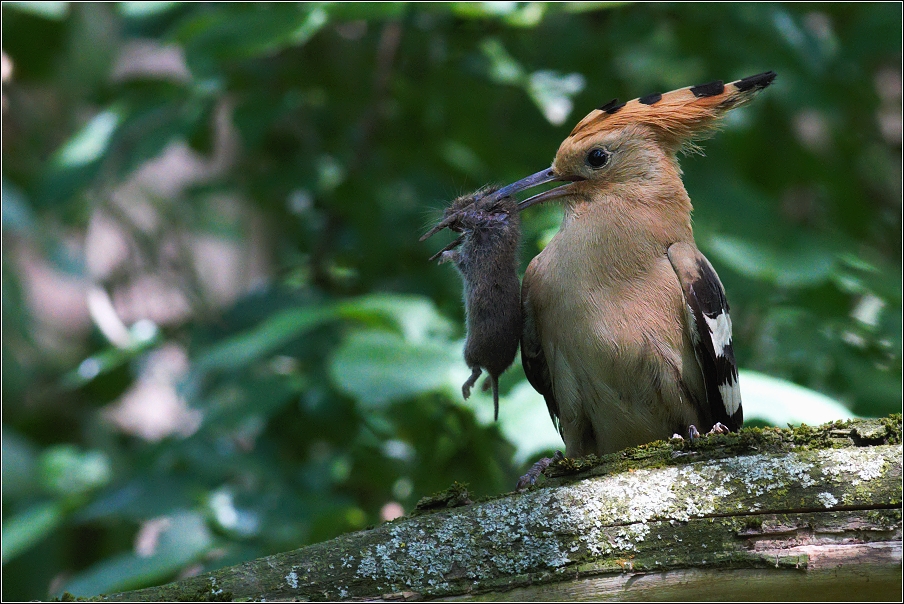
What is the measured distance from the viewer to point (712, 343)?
11.8 ft

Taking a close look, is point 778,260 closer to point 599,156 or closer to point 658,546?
point 599,156

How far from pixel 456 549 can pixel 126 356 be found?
12.1 ft

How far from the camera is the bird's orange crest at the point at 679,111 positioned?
3953 mm

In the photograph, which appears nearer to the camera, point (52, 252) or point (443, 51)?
point (52, 252)

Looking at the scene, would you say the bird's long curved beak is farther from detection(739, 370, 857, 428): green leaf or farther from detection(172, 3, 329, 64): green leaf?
detection(172, 3, 329, 64): green leaf

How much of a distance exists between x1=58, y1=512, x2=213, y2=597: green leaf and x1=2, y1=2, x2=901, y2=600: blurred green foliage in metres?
0.02

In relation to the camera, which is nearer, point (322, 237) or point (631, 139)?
point (631, 139)

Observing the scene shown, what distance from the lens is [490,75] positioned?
5.75 m

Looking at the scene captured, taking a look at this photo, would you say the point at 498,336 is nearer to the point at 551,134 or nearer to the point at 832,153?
the point at 551,134

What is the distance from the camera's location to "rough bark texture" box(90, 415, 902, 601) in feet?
7.49

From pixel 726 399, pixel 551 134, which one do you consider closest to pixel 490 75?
pixel 551 134

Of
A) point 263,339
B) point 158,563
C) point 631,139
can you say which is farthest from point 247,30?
point 158,563

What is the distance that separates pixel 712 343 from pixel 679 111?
1.10 meters

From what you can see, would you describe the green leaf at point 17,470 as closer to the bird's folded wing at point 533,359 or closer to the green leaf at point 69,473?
the green leaf at point 69,473
